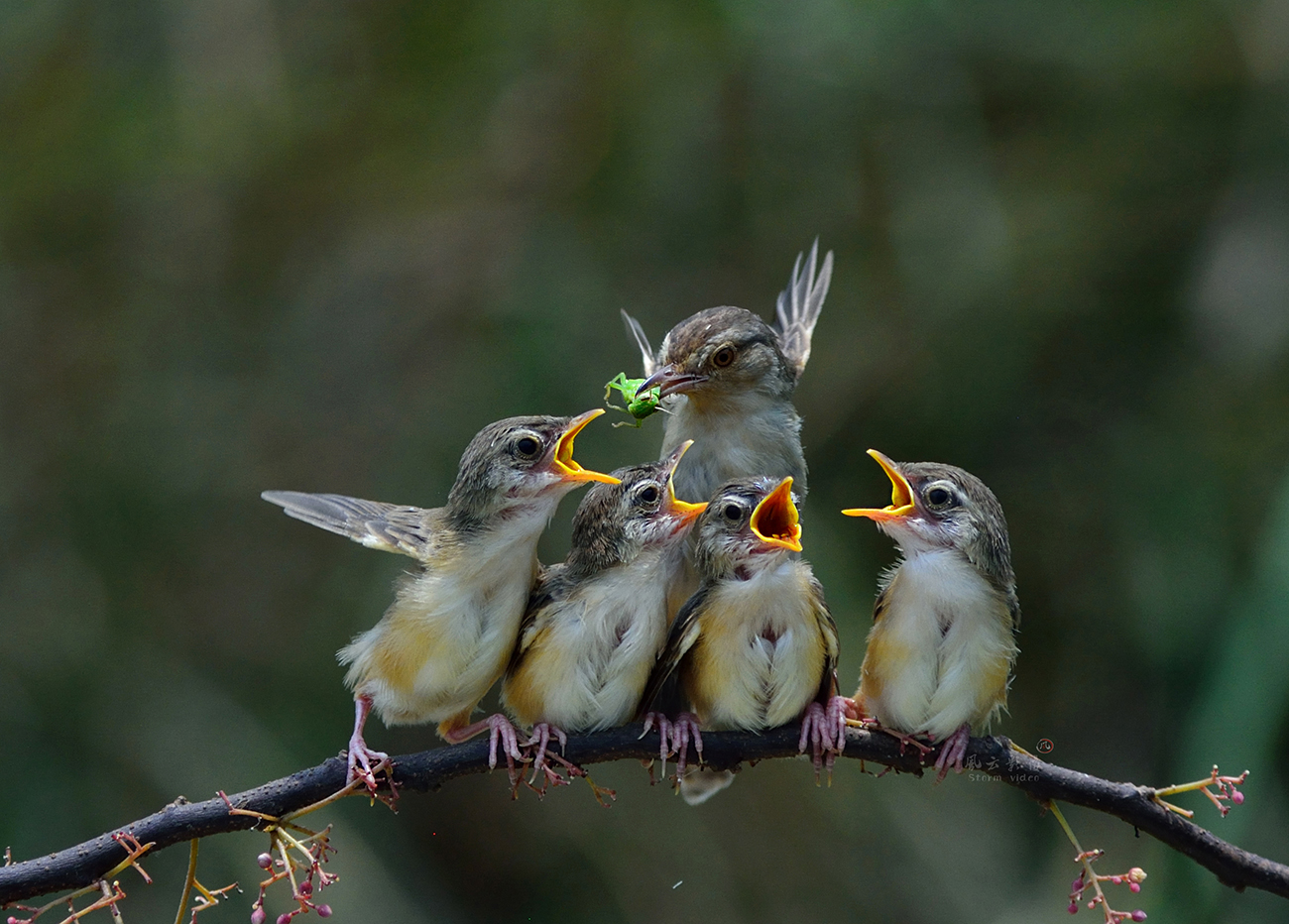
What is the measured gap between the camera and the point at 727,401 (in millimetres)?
4461

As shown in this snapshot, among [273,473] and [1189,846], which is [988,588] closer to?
[1189,846]

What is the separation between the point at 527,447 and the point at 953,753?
4.78ft

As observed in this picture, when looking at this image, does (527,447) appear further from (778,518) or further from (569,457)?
(778,518)

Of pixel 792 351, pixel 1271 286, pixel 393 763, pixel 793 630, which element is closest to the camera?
pixel 393 763

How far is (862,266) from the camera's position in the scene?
24.2 feet

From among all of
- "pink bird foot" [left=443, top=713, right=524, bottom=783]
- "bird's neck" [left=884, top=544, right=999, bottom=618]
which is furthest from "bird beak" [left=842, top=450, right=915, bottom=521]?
"pink bird foot" [left=443, top=713, right=524, bottom=783]

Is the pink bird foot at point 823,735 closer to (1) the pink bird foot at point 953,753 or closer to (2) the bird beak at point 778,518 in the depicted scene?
(1) the pink bird foot at point 953,753

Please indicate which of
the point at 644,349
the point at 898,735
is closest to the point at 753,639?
the point at 898,735

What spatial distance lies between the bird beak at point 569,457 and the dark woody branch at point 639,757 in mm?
709

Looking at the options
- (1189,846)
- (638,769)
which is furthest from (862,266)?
(1189,846)

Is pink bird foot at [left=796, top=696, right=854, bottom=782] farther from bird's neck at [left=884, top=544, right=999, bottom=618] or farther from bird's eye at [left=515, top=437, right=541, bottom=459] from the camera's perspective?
bird's eye at [left=515, top=437, right=541, bottom=459]

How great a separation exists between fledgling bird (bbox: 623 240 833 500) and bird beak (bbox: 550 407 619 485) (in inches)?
21.4

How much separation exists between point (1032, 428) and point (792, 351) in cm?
229

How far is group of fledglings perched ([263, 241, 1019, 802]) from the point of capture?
350 centimetres
